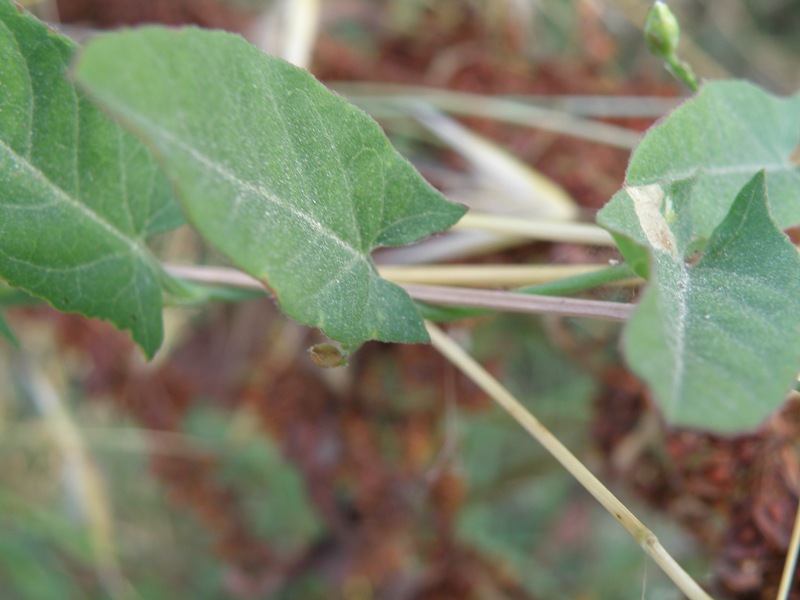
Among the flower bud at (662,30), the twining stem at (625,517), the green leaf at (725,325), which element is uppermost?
the flower bud at (662,30)

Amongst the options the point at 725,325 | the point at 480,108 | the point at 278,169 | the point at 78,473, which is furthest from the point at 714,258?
the point at 78,473

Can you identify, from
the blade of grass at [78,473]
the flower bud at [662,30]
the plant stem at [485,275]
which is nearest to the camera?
the flower bud at [662,30]

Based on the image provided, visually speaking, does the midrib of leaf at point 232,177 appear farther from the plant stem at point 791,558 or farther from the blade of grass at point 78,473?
the blade of grass at point 78,473

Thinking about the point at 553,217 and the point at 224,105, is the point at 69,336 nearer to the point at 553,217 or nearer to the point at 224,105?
the point at 553,217

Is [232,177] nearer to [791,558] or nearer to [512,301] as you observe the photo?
[512,301]

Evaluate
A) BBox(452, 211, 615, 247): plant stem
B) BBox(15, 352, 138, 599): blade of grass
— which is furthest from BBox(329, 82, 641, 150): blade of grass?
BBox(15, 352, 138, 599): blade of grass

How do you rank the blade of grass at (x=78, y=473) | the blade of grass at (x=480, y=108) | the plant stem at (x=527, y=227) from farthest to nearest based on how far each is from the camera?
the blade of grass at (x=78, y=473), the blade of grass at (x=480, y=108), the plant stem at (x=527, y=227)

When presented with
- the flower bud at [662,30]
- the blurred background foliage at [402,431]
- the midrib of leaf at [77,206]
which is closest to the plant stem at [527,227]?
the blurred background foliage at [402,431]

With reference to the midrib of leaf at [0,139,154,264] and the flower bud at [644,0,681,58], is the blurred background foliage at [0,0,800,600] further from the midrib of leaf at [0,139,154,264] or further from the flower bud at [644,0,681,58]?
the midrib of leaf at [0,139,154,264]
